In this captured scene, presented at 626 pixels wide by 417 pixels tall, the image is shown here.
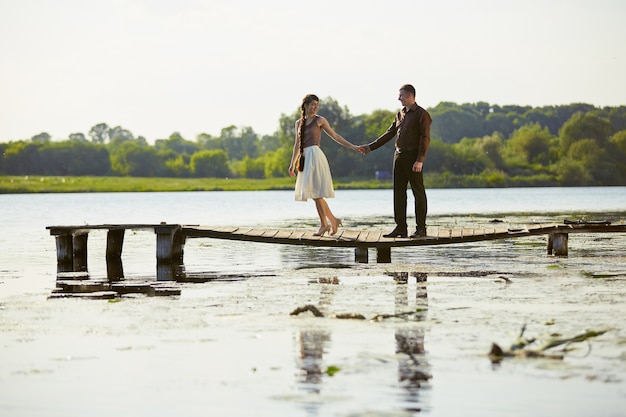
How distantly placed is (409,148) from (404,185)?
718mm

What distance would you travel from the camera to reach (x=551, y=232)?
18.7 meters

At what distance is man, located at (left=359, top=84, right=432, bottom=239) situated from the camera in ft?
53.7

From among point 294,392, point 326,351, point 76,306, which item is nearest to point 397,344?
point 326,351

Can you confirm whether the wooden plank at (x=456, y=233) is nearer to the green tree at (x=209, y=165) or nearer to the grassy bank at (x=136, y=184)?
the grassy bank at (x=136, y=184)

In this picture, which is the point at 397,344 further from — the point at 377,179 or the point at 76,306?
the point at 377,179

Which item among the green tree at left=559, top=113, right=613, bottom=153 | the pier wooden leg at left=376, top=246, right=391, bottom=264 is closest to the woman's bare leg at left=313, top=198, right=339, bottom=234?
the pier wooden leg at left=376, top=246, right=391, bottom=264

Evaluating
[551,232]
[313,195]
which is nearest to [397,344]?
[313,195]

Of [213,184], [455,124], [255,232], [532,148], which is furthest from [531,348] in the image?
[455,124]

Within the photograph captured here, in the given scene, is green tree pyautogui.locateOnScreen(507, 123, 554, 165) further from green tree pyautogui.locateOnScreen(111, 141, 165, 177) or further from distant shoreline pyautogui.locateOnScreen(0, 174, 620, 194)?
green tree pyautogui.locateOnScreen(111, 141, 165, 177)

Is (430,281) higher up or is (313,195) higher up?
(313,195)

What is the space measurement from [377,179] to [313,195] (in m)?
114

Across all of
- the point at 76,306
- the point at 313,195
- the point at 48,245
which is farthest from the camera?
the point at 48,245

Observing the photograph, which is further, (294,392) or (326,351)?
→ (326,351)

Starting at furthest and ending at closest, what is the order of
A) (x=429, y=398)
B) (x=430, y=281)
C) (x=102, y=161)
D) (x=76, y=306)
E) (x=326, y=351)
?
(x=102, y=161) < (x=430, y=281) < (x=76, y=306) < (x=326, y=351) < (x=429, y=398)
